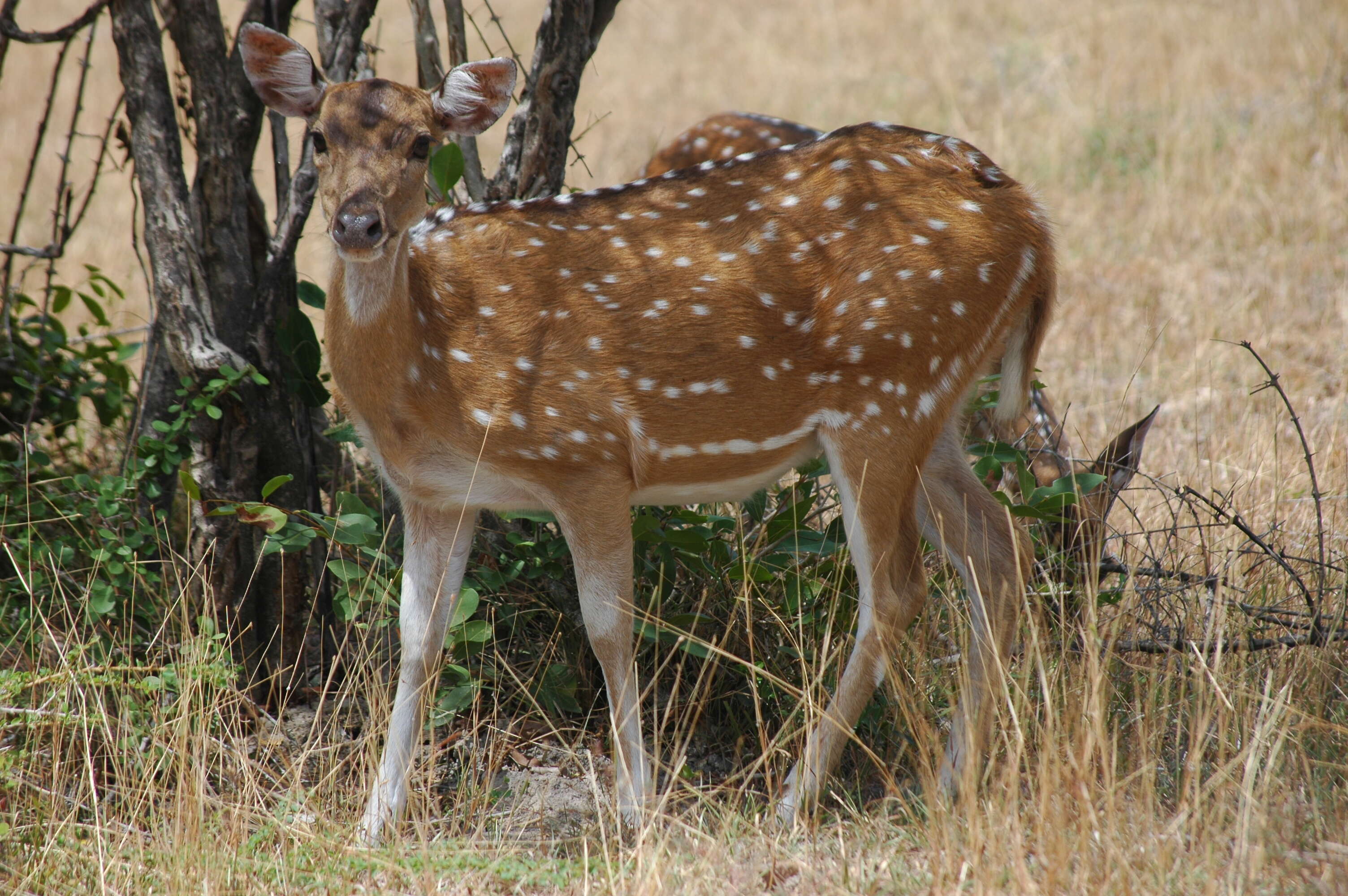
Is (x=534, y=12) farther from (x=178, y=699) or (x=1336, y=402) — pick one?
(x=178, y=699)

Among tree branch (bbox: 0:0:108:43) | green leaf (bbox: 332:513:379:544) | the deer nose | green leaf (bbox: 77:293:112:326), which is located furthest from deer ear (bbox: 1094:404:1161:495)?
green leaf (bbox: 77:293:112:326)

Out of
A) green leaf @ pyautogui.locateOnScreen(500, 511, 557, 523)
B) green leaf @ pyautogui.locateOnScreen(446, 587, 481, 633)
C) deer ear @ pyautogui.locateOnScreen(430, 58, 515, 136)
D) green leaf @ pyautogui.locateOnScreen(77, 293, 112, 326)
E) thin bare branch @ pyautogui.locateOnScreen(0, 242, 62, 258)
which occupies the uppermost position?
deer ear @ pyautogui.locateOnScreen(430, 58, 515, 136)

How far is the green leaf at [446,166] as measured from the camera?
4.22 metres

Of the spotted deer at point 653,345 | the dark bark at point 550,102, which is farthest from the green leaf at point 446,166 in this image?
the dark bark at point 550,102

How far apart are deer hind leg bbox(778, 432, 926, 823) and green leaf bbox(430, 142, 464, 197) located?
4.93ft

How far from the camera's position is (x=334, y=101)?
139 inches

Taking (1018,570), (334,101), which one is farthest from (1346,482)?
(334,101)

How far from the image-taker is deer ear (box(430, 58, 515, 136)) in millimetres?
3643

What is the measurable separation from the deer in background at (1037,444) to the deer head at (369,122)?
1364mm

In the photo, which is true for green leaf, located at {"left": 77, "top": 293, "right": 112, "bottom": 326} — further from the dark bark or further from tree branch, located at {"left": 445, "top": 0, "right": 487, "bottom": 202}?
the dark bark

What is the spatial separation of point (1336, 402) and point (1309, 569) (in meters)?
2.22

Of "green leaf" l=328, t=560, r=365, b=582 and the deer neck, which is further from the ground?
the deer neck

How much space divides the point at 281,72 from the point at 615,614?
1.83m

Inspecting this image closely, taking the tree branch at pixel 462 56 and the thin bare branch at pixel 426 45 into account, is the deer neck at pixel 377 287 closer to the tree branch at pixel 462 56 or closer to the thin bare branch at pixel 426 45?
the tree branch at pixel 462 56
